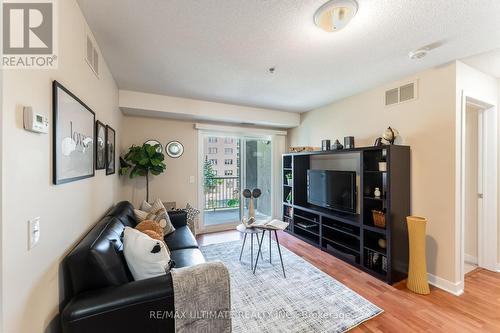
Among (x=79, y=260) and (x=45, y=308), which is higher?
(x=79, y=260)

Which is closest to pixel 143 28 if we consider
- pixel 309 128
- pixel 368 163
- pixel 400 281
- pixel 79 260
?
pixel 79 260

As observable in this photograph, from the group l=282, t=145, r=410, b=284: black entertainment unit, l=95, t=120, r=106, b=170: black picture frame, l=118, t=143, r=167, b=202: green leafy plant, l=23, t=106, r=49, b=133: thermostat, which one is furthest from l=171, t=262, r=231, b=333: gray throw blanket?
l=118, t=143, r=167, b=202: green leafy plant

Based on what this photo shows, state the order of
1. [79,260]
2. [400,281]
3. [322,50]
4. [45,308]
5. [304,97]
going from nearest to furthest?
[45,308]
[79,260]
[322,50]
[400,281]
[304,97]

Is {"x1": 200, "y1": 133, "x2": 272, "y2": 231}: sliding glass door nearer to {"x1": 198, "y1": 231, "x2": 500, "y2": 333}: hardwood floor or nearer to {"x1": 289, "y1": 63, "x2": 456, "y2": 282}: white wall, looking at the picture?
{"x1": 198, "y1": 231, "x2": 500, "y2": 333}: hardwood floor

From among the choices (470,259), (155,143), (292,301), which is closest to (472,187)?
(470,259)

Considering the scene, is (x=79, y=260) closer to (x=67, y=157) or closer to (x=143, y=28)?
(x=67, y=157)

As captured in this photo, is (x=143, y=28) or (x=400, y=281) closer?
(x=143, y=28)

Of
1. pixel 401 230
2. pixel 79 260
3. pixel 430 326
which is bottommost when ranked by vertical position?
pixel 430 326

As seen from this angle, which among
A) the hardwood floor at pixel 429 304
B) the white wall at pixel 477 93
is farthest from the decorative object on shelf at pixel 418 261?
the white wall at pixel 477 93

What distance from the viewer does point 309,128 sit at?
14.3 feet

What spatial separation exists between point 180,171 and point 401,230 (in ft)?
11.6

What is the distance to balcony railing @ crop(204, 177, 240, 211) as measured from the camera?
4586 mm

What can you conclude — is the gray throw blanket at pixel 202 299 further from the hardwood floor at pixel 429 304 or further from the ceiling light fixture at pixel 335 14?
the ceiling light fixture at pixel 335 14

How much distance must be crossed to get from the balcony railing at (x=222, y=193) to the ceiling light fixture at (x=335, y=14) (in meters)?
3.48
